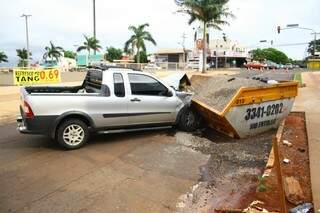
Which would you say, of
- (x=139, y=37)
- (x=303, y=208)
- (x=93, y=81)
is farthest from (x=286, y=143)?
(x=139, y=37)

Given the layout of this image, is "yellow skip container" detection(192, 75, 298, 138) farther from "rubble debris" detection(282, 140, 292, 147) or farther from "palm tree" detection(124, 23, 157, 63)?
"palm tree" detection(124, 23, 157, 63)

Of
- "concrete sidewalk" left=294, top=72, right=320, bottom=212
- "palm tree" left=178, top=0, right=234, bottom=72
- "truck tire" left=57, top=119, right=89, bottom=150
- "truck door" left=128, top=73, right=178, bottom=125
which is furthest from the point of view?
"palm tree" left=178, top=0, right=234, bottom=72

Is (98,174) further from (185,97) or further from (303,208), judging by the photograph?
(185,97)

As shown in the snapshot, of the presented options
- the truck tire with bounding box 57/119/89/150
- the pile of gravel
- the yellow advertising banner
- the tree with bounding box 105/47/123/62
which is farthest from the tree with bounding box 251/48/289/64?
the truck tire with bounding box 57/119/89/150

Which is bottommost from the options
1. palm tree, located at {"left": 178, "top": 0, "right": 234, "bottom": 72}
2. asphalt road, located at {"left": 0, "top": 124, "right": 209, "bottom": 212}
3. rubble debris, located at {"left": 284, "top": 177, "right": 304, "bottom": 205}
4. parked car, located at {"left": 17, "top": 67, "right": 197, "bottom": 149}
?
asphalt road, located at {"left": 0, "top": 124, "right": 209, "bottom": 212}

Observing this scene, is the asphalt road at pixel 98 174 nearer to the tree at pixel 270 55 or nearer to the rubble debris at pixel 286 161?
the rubble debris at pixel 286 161

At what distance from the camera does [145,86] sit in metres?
9.48

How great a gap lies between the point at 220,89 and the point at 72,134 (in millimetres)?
3814

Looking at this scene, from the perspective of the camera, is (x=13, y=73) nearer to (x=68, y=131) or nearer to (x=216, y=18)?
(x=68, y=131)

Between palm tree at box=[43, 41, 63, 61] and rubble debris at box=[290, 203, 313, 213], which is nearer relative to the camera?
rubble debris at box=[290, 203, 313, 213]

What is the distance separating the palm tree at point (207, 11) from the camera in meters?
42.5

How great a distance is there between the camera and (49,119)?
7992 millimetres

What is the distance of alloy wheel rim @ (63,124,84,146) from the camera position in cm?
825

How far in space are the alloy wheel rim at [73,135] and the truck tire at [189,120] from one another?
9.00ft
